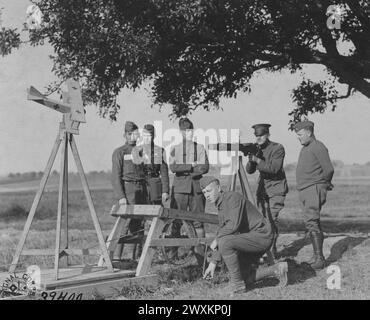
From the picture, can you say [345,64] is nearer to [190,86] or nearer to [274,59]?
[274,59]

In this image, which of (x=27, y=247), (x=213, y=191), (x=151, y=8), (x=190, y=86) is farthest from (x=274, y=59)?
(x=27, y=247)

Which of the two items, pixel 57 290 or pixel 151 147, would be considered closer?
pixel 57 290

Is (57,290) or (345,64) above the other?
(345,64)

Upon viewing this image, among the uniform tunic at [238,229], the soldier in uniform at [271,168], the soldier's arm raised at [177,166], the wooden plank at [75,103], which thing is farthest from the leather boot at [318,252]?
the wooden plank at [75,103]

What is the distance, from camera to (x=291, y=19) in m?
10.5

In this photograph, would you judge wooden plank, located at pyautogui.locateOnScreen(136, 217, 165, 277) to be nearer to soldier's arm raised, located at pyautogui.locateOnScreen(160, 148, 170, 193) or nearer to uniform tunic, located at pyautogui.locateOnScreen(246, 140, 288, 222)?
soldier's arm raised, located at pyautogui.locateOnScreen(160, 148, 170, 193)

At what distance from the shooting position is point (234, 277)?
6.97 m

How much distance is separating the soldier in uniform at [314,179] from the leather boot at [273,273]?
106 cm

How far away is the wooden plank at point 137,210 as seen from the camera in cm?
764

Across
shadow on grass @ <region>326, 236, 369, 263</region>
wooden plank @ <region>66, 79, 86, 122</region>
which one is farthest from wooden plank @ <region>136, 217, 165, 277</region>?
shadow on grass @ <region>326, 236, 369, 263</region>

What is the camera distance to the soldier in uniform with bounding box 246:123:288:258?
870cm

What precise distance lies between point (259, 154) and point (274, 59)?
3.29 metres
